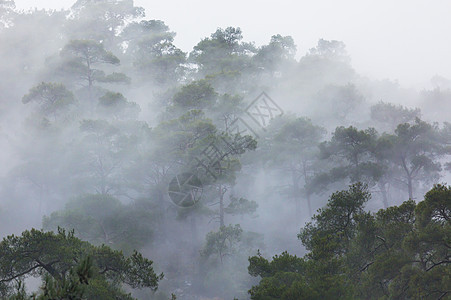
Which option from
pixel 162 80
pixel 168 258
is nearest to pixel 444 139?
pixel 168 258

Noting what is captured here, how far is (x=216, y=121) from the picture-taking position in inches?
1331

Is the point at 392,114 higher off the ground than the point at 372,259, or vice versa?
the point at 392,114

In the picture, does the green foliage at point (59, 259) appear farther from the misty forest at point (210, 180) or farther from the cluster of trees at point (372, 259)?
the cluster of trees at point (372, 259)

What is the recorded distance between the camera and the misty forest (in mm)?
12914

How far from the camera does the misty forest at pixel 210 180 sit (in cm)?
1291

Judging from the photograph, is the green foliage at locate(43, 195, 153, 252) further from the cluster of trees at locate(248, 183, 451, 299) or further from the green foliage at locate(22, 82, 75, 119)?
the cluster of trees at locate(248, 183, 451, 299)

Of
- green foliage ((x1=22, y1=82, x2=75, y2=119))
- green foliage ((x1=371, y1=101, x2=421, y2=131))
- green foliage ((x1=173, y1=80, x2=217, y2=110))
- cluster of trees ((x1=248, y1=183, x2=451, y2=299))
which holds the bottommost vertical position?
cluster of trees ((x1=248, y1=183, x2=451, y2=299))

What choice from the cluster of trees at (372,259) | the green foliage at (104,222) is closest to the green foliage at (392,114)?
the green foliage at (104,222)

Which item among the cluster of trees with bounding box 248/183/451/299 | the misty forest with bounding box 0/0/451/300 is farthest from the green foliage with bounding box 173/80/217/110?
the cluster of trees with bounding box 248/183/451/299

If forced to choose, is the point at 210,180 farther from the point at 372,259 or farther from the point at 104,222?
the point at 372,259

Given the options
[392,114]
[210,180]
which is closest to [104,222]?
[210,180]

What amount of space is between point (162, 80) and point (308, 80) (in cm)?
1923

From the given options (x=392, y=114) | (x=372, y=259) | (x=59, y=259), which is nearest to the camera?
(x=59, y=259)

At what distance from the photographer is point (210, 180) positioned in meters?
28.0
